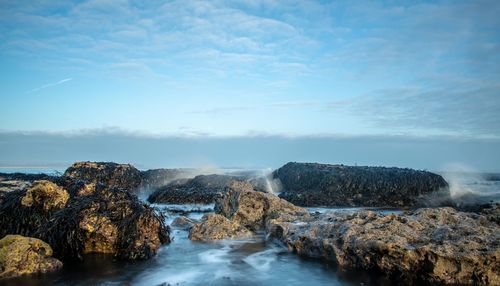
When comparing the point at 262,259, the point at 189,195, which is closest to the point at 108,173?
the point at 189,195

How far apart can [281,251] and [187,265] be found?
6.02 feet

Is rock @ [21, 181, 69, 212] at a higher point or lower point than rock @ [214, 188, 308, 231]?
higher

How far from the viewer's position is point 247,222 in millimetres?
9828

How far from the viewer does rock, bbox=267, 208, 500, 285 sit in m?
5.29

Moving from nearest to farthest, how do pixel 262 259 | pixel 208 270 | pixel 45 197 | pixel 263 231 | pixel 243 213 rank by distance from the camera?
pixel 208 270 → pixel 262 259 → pixel 45 197 → pixel 263 231 → pixel 243 213

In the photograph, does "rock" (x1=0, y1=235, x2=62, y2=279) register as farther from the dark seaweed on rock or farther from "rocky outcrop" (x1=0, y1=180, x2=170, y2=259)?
the dark seaweed on rock

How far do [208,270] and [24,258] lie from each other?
106 inches

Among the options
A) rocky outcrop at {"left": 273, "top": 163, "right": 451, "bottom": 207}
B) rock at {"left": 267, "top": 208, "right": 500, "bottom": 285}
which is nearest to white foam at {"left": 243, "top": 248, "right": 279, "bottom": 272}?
rock at {"left": 267, "top": 208, "right": 500, "bottom": 285}

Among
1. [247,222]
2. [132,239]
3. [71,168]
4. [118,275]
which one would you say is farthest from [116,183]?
[118,275]

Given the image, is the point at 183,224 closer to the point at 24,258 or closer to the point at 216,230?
the point at 216,230

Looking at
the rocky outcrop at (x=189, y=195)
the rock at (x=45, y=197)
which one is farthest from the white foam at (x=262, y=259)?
the rocky outcrop at (x=189, y=195)

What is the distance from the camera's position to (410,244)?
5.87m

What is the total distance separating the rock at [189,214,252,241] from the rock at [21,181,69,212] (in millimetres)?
2795

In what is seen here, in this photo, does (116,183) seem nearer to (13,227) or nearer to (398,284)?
(13,227)
